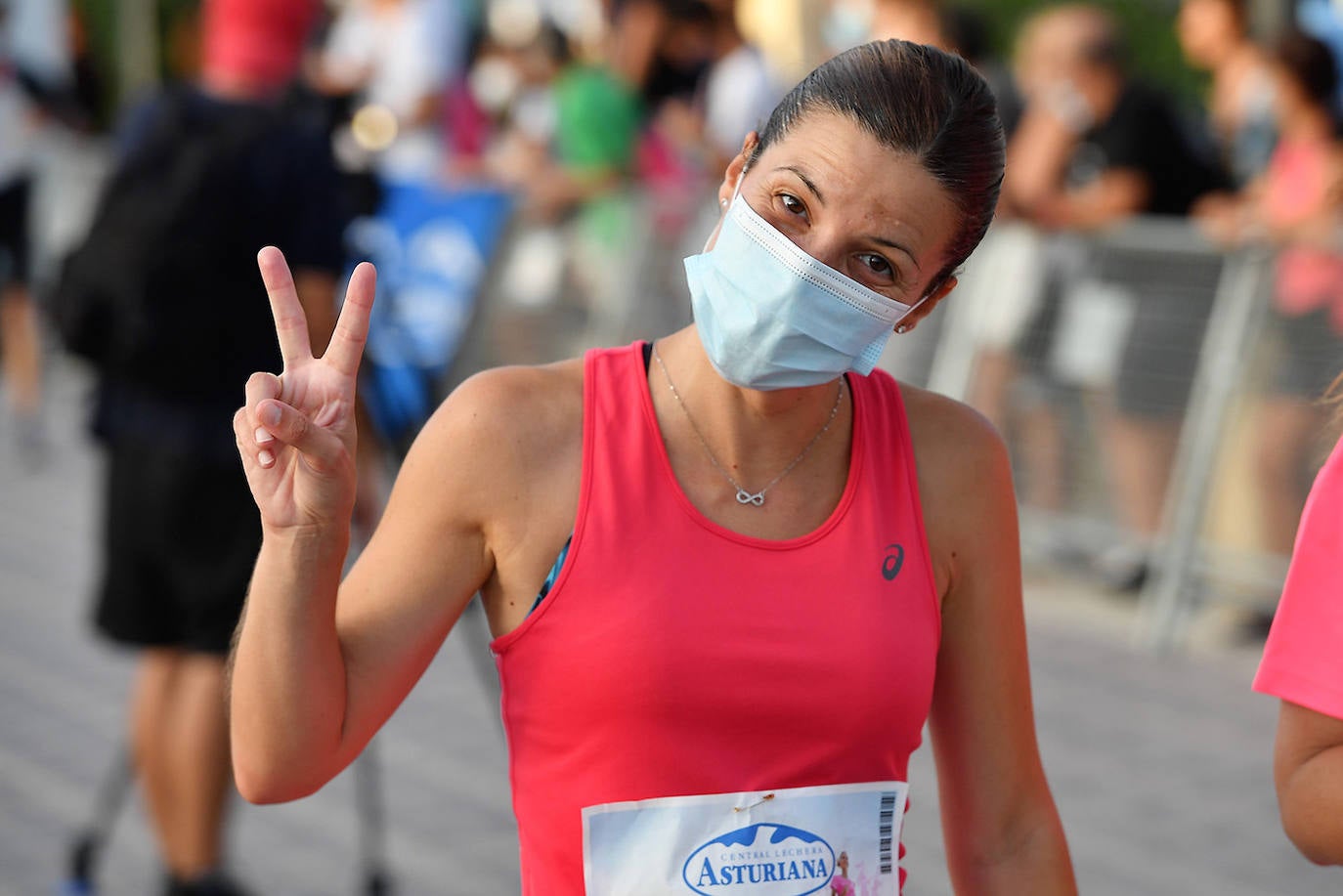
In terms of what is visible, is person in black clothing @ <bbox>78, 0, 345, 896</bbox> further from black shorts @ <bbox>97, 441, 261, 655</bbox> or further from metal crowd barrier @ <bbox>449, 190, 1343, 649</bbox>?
metal crowd barrier @ <bbox>449, 190, 1343, 649</bbox>

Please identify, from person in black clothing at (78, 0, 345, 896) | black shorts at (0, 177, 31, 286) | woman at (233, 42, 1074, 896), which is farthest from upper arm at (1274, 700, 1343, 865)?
black shorts at (0, 177, 31, 286)

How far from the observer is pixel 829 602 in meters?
1.93

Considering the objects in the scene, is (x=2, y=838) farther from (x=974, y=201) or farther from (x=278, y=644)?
(x=974, y=201)

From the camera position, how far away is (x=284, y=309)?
1.84 metres

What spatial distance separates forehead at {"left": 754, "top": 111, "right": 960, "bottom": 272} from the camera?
1887 millimetres

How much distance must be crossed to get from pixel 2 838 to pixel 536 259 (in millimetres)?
4487

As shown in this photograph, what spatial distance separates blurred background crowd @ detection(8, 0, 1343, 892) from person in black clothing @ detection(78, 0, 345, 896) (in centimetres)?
1

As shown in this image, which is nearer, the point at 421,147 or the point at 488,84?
the point at 421,147

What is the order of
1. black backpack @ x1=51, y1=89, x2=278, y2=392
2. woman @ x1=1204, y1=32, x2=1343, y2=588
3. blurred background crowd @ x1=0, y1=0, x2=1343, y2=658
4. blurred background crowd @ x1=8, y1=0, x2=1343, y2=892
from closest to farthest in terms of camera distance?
black backpack @ x1=51, y1=89, x2=278, y2=392, blurred background crowd @ x1=8, y1=0, x2=1343, y2=892, woman @ x1=1204, y1=32, x2=1343, y2=588, blurred background crowd @ x1=0, y1=0, x2=1343, y2=658

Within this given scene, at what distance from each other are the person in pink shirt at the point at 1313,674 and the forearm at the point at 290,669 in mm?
1071

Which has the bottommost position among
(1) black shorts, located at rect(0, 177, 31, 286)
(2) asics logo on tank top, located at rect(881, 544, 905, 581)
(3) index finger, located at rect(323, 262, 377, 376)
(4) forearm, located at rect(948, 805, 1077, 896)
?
(4) forearm, located at rect(948, 805, 1077, 896)

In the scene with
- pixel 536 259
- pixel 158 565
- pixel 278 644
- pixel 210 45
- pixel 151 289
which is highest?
pixel 536 259

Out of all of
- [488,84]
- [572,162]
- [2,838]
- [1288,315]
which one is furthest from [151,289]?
[488,84]

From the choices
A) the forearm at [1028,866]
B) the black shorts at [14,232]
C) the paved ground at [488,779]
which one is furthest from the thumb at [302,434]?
the black shorts at [14,232]
